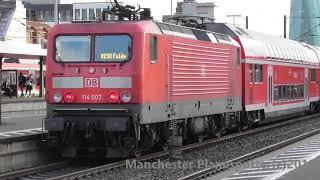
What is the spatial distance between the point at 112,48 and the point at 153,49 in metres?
0.92

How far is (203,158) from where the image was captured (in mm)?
15383

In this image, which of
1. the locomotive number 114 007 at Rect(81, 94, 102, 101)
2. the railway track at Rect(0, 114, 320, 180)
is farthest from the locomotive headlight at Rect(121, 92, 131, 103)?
the railway track at Rect(0, 114, 320, 180)

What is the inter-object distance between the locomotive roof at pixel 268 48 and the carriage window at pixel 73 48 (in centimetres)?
907

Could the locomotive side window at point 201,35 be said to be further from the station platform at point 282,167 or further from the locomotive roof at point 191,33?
the station platform at point 282,167

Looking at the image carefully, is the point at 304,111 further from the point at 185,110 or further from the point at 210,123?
the point at 185,110

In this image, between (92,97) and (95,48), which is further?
(95,48)

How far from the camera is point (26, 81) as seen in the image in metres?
45.7

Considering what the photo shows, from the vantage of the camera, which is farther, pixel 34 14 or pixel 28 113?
pixel 34 14

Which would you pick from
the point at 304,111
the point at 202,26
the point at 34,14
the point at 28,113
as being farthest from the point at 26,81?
the point at 34,14

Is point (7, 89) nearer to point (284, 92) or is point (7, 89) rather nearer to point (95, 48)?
point (284, 92)

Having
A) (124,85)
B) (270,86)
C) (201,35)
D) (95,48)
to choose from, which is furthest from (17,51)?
(124,85)

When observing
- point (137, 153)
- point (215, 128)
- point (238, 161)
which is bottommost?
point (238, 161)

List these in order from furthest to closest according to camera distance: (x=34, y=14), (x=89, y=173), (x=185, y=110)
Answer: (x=34, y=14), (x=185, y=110), (x=89, y=173)

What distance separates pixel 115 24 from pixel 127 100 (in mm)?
1769
